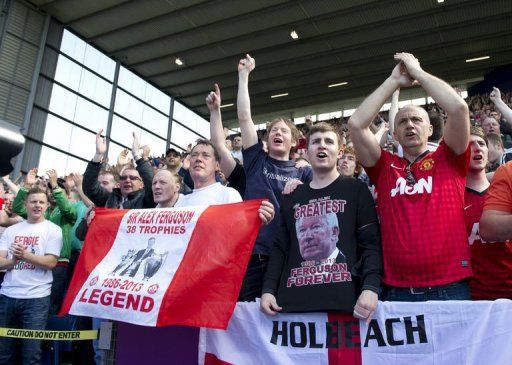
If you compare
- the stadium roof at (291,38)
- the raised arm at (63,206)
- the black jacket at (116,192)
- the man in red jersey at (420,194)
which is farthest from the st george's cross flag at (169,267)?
the stadium roof at (291,38)

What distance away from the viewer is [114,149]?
704 inches

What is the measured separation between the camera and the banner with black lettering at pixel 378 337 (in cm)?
179

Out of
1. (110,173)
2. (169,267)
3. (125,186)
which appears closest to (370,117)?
(169,267)

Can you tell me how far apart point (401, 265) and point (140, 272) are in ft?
4.62

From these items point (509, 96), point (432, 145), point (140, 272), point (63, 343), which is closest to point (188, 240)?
point (140, 272)

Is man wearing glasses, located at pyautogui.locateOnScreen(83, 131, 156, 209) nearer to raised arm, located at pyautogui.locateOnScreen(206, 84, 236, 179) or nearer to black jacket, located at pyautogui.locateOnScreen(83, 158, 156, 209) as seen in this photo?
black jacket, located at pyautogui.locateOnScreen(83, 158, 156, 209)

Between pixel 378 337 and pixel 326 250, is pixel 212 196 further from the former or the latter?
pixel 378 337

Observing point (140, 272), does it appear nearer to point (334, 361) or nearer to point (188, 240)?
point (188, 240)

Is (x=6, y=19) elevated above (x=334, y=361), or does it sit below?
above

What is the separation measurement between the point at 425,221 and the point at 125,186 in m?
3.04

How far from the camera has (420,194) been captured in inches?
83.9

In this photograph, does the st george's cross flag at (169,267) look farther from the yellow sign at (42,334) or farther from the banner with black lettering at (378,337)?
the yellow sign at (42,334)

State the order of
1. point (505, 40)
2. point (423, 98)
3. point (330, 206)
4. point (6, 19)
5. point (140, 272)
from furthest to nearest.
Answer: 1. point (423, 98)
2. point (505, 40)
3. point (6, 19)
4. point (140, 272)
5. point (330, 206)

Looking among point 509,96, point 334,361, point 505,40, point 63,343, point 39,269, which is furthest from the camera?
point 505,40
